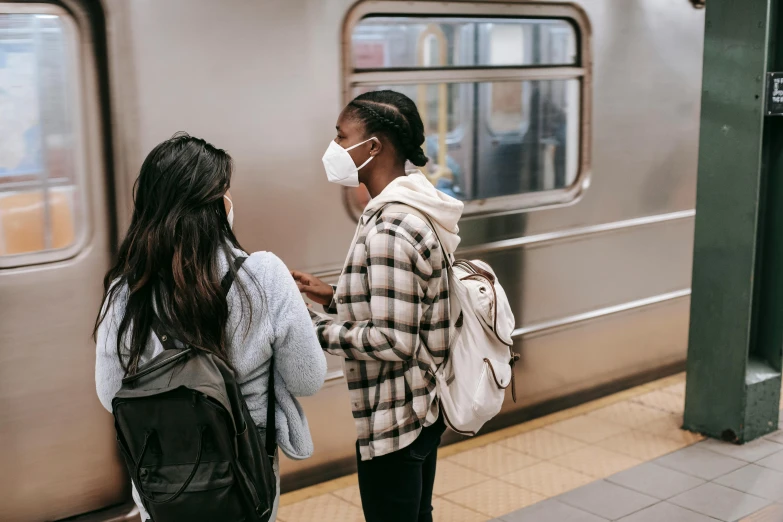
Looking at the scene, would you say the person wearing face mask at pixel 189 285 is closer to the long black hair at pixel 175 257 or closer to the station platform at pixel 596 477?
the long black hair at pixel 175 257

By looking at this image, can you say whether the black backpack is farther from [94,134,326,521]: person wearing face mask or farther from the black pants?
the black pants

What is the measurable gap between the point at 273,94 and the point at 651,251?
2.59m

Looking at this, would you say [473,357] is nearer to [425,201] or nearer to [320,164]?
[425,201]

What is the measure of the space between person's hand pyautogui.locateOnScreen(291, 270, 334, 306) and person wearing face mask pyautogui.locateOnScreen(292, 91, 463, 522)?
0.02 m

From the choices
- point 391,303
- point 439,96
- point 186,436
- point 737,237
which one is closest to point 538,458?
point 737,237

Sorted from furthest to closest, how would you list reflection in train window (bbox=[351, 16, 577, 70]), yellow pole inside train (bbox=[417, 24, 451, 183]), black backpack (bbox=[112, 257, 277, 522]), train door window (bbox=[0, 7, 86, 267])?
yellow pole inside train (bbox=[417, 24, 451, 183]), reflection in train window (bbox=[351, 16, 577, 70]), train door window (bbox=[0, 7, 86, 267]), black backpack (bbox=[112, 257, 277, 522])

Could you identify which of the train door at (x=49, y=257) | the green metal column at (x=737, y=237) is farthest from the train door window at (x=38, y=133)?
the green metal column at (x=737, y=237)

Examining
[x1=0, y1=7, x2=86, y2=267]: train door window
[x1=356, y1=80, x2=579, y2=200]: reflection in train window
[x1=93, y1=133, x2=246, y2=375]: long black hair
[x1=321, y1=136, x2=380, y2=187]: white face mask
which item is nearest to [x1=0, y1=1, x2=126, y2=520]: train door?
[x1=0, y1=7, x2=86, y2=267]: train door window

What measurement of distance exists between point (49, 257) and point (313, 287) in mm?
1001

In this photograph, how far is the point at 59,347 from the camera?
300 cm

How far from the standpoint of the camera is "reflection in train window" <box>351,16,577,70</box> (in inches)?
146

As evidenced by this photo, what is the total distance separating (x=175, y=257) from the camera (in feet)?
6.18

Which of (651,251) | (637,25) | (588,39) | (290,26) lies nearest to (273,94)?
(290,26)

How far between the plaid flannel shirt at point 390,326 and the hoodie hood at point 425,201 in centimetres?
4
